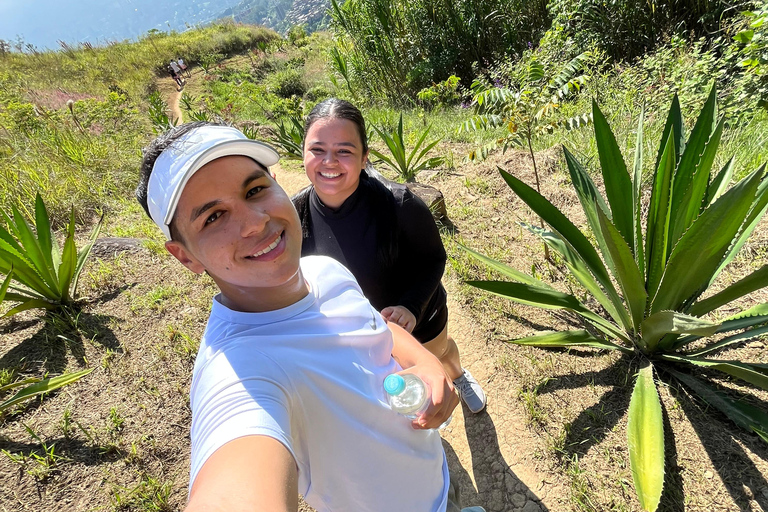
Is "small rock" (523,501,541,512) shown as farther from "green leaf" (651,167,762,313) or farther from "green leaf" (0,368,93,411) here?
"green leaf" (0,368,93,411)

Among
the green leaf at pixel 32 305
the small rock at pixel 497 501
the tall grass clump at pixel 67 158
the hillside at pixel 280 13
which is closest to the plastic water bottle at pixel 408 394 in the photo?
Result: the small rock at pixel 497 501

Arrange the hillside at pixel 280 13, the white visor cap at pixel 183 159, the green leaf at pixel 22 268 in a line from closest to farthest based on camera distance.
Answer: the white visor cap at pixel 183 159 < the green leaf at pixel 22 268 < the hillside at pixel 280 13

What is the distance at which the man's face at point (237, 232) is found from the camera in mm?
804

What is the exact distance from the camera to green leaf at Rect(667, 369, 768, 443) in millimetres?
1354

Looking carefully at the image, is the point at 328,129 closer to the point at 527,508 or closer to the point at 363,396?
the point at 363,396

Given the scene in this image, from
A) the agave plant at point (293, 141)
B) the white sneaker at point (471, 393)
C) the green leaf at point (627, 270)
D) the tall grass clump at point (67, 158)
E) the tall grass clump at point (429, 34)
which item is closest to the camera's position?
the green leaf at point (627, 270)

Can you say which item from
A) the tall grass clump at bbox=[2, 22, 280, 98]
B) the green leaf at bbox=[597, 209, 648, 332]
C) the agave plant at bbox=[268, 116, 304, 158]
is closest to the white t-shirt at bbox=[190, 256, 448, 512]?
the green leaf at bbox=[597, 209, 648, 332]

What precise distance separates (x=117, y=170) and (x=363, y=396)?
6460 millimetres

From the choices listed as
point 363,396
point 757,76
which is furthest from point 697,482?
point 757,76

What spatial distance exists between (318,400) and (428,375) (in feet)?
1.17

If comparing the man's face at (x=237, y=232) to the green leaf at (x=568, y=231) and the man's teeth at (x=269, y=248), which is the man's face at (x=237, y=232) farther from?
the green leaf at (x=568, y=231)

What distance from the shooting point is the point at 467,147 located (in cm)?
487

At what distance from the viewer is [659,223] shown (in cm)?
165

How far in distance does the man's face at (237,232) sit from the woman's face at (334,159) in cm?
64
